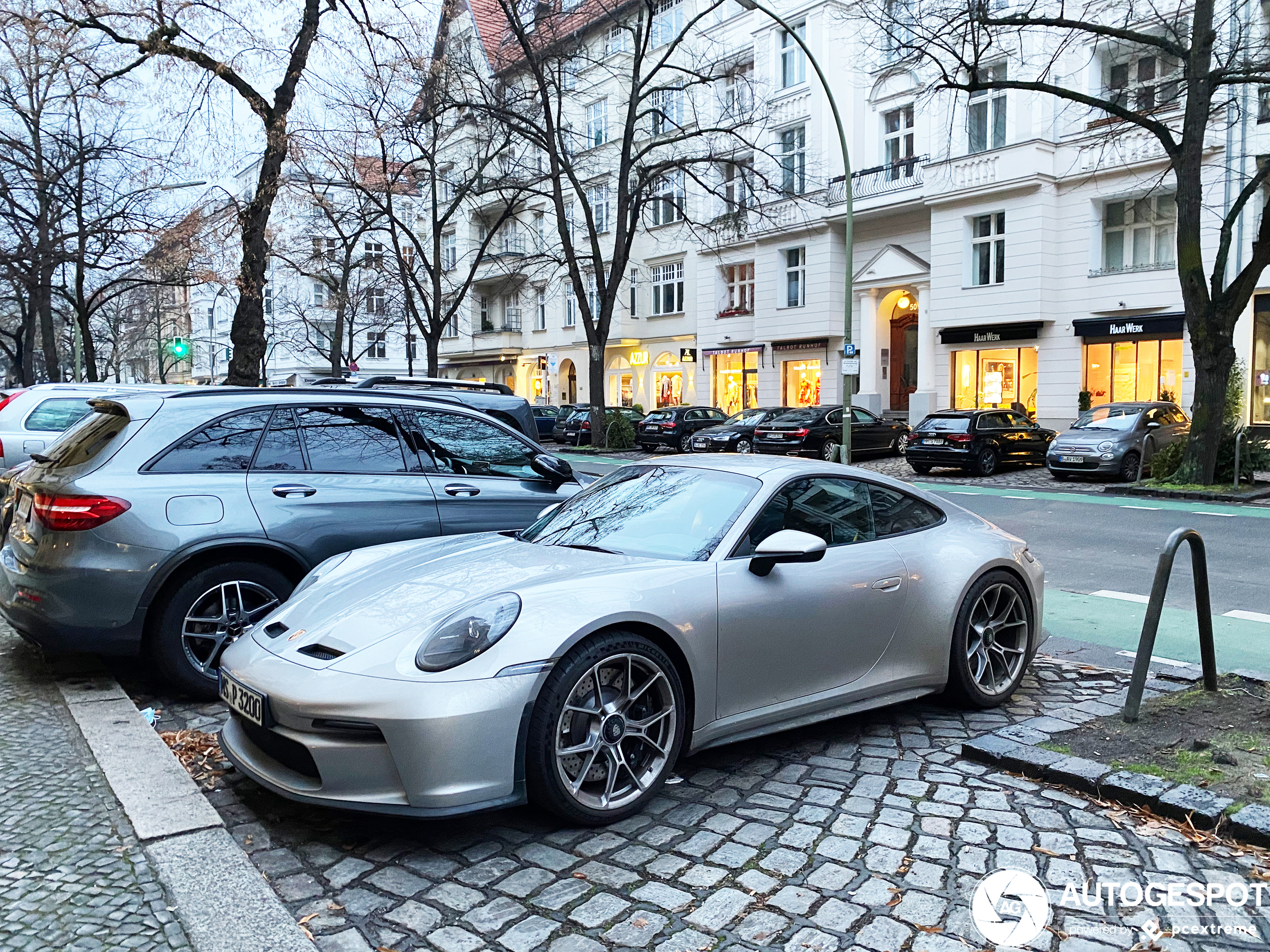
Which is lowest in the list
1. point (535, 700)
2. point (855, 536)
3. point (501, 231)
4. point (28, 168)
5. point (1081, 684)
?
point (1081, 684)

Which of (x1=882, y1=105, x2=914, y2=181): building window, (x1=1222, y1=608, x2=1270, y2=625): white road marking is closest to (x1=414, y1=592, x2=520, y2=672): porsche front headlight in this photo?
(x1=1222, y1=608, x2=1270, y2=625): white road marking

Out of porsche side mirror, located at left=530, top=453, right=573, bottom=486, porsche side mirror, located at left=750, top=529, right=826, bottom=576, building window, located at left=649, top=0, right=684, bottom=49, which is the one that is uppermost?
building window, located at left=649, top=0, right=684, bottom=49

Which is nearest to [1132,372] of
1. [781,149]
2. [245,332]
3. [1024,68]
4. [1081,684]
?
[1024,68]

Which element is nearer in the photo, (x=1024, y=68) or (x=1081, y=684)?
(x=1081, y=684)

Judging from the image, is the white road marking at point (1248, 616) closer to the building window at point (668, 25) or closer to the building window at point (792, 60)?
the building window at point (792, 60)

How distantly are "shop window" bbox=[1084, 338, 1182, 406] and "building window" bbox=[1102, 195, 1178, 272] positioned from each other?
7.07ft

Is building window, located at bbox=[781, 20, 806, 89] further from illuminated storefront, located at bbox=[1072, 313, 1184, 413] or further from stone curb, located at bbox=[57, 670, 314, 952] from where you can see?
stone curb, located at bbox=[57, 670, 314, 952]

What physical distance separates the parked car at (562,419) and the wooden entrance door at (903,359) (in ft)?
36.8

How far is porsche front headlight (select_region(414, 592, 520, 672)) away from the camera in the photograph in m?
3.45

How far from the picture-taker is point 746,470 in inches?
187

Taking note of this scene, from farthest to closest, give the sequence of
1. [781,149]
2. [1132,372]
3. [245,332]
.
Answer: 1. [781,149]
2. [1132,372]
3. [245,332]

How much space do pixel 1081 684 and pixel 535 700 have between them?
3.56 metres

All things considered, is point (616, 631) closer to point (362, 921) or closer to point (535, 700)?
point (535, 700)

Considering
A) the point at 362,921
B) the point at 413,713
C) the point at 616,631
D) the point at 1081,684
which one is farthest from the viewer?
the point at 1081,684
